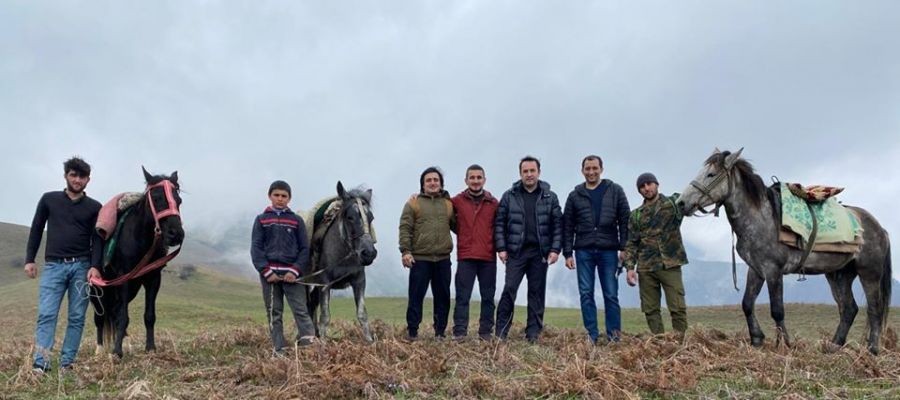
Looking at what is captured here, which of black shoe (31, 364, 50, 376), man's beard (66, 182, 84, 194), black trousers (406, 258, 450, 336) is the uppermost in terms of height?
man's beard (66, 182, 84, 194)

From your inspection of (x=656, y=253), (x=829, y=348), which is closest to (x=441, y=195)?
(x=656, y=253)

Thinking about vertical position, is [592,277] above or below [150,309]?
above

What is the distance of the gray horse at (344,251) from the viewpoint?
25.2ft

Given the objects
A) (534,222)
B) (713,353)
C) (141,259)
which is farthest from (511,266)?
(141,259)

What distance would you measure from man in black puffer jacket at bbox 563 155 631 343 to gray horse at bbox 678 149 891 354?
3.04 ft

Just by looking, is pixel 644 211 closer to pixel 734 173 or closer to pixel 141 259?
pixel 734 173

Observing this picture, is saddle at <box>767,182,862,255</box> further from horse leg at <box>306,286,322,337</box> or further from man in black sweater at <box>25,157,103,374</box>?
man in black sweater at <box>25,157,103,374</box>

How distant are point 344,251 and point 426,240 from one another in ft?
3.78

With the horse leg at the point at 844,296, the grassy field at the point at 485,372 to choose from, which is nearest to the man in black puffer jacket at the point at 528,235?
the grassy field at the point at 485,372

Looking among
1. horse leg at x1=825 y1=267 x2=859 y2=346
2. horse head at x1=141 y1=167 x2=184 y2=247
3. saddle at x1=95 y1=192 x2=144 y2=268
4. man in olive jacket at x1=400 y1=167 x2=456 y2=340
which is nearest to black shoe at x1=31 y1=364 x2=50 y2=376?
saddle at x1=95 y1=192 x2=144 y2=268

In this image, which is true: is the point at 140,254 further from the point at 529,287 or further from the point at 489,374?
the point at 529,287

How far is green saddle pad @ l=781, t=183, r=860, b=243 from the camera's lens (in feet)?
23.6

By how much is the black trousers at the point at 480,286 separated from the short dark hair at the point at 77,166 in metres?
4.86

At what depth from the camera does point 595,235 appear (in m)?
7.91
